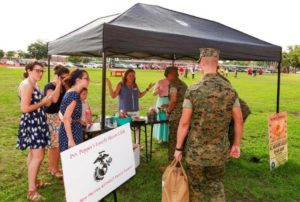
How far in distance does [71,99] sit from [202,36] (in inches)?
87.3

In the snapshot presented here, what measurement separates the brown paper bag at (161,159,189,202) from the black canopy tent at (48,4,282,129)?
4.04ft

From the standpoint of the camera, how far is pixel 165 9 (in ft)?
19.5

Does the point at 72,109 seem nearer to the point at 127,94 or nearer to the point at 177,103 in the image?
the point at 177,103

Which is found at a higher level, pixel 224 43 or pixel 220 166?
pixel 224 43

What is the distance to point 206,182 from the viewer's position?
360cm

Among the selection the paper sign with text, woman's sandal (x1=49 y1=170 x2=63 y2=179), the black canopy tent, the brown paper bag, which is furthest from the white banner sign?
the paper sign with text

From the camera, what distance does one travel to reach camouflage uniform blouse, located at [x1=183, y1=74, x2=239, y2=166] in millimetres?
3332

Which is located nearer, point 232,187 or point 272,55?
point 232,187

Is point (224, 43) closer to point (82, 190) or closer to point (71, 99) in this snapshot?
point (71, 99)

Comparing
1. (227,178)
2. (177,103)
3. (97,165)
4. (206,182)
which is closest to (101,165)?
(97,165)

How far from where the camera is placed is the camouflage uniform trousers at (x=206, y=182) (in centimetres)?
355

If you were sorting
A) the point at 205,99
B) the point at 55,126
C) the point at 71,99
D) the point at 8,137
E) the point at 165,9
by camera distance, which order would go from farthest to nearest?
the point at 8,137 < the point at 165,9 < the point at 55,126 < the point at 71,99 < the point at 205,99

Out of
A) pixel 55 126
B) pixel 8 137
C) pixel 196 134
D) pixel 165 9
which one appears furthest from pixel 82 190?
pixel 8 137

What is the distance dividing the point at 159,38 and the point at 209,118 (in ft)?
5.33
